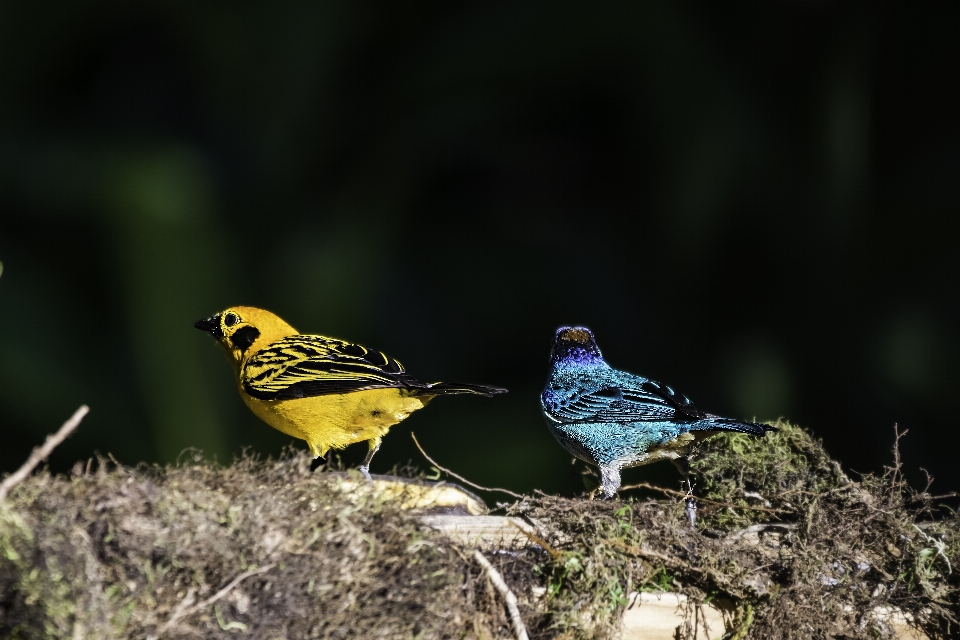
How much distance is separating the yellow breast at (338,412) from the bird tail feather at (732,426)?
0.65 meters

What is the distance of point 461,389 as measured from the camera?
2.10 m

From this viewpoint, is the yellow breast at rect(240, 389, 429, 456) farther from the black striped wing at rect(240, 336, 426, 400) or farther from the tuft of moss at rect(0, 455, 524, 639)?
the tuft of moss at rect(0, 455, 524, 639)

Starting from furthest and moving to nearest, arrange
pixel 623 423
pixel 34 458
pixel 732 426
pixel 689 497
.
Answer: pixel 623 423 → pixel 732 426 → pixel 689 497 → pixel 34 458

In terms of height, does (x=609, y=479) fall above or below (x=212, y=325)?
below

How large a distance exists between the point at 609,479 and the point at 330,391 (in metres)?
0.66

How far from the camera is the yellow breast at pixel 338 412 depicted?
2271mm

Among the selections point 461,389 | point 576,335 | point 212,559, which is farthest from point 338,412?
point 212,559

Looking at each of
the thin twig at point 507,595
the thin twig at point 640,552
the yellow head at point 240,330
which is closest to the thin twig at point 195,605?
the thin twig at point 507,595

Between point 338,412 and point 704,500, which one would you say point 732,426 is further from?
point 338,412

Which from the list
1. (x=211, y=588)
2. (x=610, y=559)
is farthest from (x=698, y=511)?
(x=211, y=588)

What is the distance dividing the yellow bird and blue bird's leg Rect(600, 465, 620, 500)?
14.6 inches

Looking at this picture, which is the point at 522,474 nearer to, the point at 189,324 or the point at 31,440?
the point at 189,324

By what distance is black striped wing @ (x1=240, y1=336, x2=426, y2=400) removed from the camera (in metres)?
2.22

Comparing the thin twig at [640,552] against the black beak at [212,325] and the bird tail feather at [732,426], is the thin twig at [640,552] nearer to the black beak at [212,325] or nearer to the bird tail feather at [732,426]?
the bird tail feather at [732,426]
